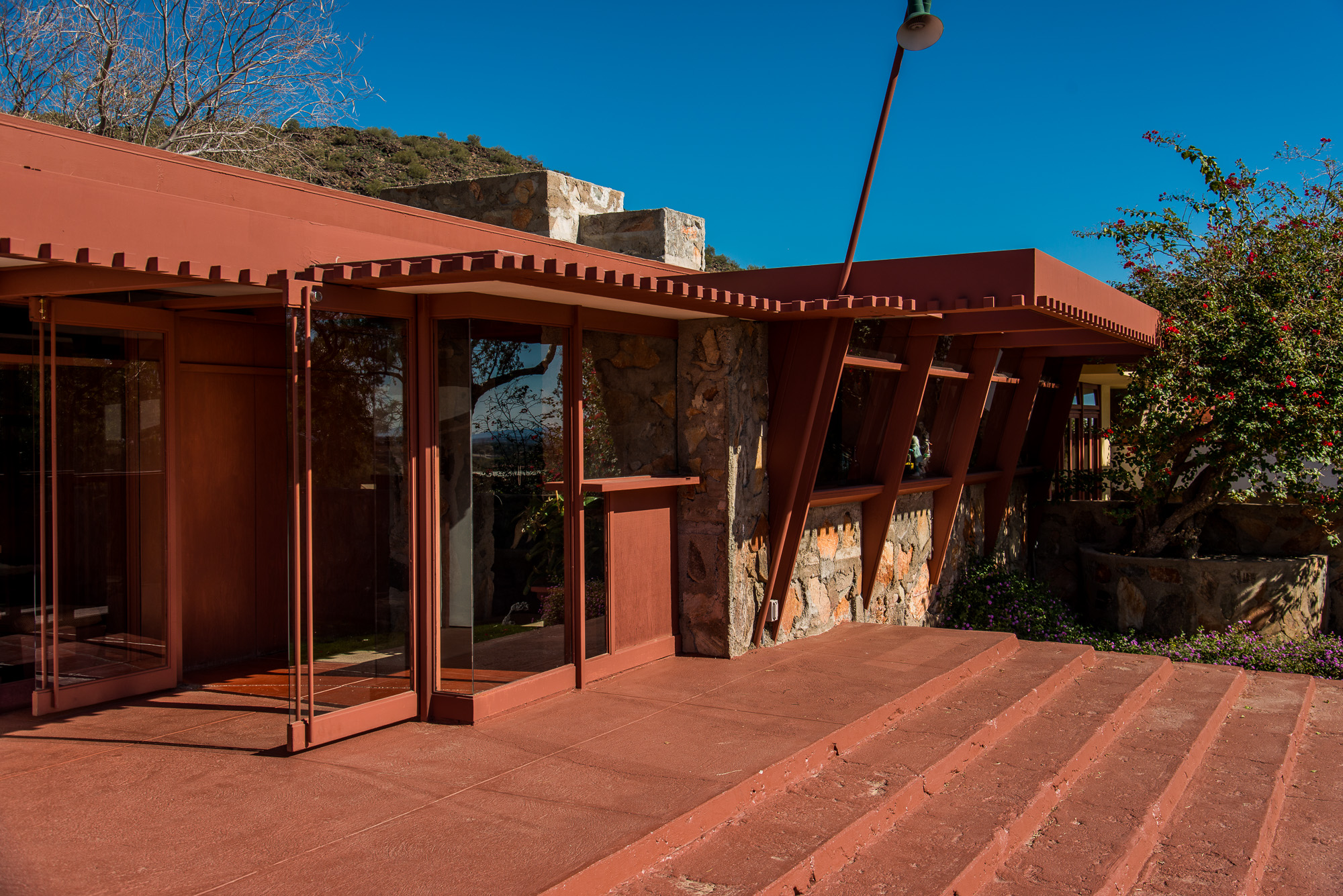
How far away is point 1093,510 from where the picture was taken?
1252cm

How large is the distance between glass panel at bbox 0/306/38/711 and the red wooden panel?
10.8 ft

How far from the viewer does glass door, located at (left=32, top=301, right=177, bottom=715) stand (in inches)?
217

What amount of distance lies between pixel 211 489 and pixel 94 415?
941mm

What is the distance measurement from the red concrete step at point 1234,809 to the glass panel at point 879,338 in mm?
3694

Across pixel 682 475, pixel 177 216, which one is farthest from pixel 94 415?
pixel 682 475

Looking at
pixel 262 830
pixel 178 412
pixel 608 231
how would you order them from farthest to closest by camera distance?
pixel 608 231, pixel 178 412, pixel 262 830

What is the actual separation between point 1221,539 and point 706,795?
977cm

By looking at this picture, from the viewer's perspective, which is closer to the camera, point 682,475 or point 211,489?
point 211,489

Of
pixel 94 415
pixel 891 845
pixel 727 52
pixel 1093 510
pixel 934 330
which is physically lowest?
pixel 891 845

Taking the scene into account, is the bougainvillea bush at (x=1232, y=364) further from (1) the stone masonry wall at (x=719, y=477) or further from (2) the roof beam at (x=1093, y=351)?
(1) the stone masonry wall at (x=719, y=477)

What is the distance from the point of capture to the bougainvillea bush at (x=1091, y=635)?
9742 mm

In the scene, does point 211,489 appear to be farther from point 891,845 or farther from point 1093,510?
point 1093,510

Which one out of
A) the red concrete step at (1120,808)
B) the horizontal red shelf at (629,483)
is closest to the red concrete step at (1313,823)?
the red concrete step at (1120,808)

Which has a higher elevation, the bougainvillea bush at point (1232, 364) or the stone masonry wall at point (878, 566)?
the bougainvillea bush at point (1232, 364)
